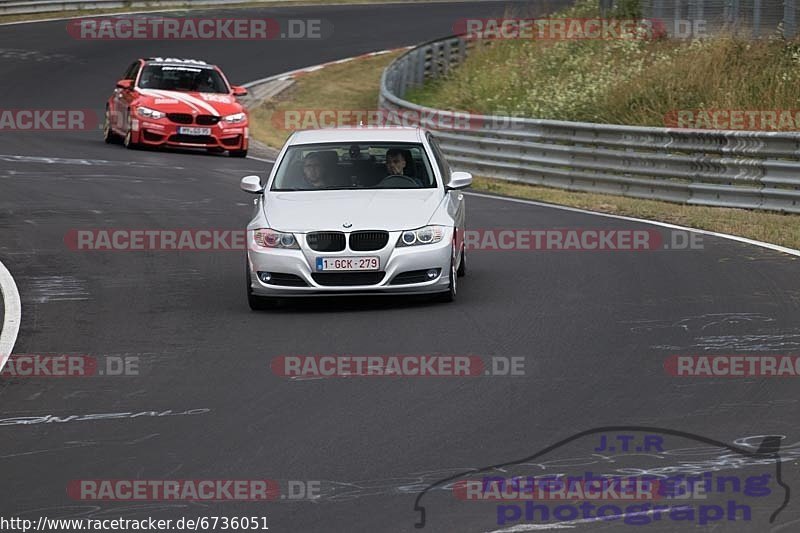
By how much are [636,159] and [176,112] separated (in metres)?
8.74

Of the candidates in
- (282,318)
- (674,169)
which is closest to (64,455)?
(282,318)

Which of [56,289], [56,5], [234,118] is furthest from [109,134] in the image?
[56,5]

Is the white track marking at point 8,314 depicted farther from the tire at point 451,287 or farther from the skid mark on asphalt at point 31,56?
the skid mark on asphalt at point 31,56

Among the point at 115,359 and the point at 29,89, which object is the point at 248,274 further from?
the point at 29,89

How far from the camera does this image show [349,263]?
11633 mm

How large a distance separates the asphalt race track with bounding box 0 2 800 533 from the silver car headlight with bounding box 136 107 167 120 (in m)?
7.62

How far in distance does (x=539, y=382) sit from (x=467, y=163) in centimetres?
1575

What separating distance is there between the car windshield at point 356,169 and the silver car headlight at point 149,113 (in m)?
13.3

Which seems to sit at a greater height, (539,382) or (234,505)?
(234,505)

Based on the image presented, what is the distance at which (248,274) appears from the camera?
39.2 ft

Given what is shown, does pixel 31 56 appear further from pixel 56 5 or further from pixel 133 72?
pixel 133 72

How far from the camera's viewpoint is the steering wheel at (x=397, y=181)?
12719 millimetres

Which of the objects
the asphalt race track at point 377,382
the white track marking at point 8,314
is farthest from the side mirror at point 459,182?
the white track marking at point 8,314

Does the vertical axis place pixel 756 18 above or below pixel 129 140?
above
